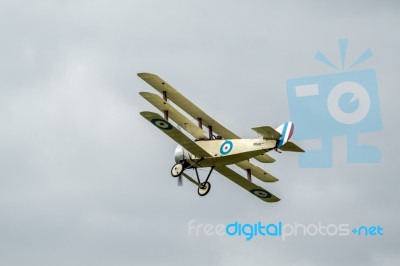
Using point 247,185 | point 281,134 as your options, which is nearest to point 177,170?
point 247,185

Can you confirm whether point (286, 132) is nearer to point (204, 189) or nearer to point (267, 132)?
point (267, 132)

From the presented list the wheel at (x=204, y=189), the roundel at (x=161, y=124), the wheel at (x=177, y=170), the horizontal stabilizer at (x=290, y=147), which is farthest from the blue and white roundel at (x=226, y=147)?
the roundel at (x=161, y=124)

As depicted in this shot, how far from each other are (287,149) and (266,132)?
1.91 meters

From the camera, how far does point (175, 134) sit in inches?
2323

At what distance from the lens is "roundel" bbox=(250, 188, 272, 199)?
64688mm

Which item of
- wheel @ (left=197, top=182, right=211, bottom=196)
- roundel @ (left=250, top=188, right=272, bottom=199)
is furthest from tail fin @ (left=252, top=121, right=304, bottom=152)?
roundel @ (left=250, top=188, right=272, bottom=199)

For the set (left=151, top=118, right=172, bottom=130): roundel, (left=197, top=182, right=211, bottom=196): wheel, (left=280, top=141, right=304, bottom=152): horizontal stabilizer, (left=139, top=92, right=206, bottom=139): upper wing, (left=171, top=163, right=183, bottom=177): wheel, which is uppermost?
(left=139, top=92, right=206, bottom=139): upper wing

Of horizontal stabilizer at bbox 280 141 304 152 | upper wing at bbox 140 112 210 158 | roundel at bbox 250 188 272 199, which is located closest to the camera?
upper wing at bbox 140 112 210 158

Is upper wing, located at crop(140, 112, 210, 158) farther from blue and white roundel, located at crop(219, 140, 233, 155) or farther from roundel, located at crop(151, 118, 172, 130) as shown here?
blue and white roundel, located at crop(219, 140, 233, 155)

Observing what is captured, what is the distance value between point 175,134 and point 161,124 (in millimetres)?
785

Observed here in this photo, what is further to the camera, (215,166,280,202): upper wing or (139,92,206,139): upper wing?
(215,166,280,202): upper wing

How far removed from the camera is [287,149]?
58.9 m

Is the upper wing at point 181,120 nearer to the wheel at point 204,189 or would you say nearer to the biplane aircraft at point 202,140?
the biplane aircraft at point 202,140

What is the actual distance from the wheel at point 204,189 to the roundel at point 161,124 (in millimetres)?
3586
